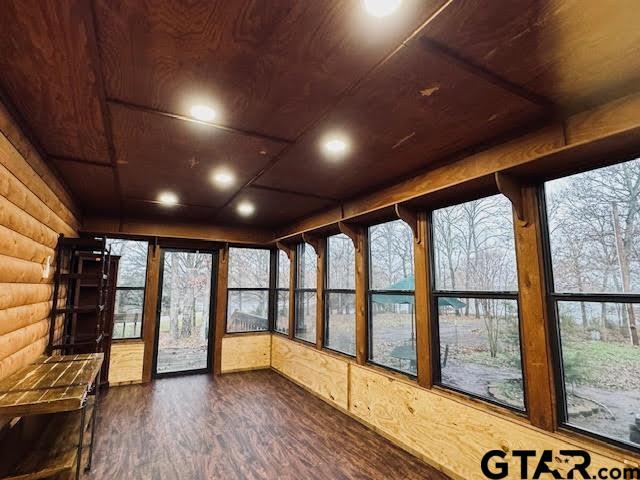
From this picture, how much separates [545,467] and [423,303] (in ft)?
4.54

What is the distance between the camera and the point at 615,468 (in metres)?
1.85

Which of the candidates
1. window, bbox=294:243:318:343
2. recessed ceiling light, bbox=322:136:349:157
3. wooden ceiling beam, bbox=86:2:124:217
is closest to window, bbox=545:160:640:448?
recessed ceiling light, bbox=322:136:349:157

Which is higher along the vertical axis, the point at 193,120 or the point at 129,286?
the point at 193,120

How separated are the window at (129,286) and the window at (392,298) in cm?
372

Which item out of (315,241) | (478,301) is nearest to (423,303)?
(478,301)

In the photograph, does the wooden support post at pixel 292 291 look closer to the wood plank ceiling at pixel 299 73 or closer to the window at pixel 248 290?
the window at pixel 248 290

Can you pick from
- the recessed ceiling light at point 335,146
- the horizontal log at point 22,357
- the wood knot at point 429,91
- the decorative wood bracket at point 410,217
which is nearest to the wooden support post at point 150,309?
the horizontal log at point 22,357

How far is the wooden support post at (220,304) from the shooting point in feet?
18.6

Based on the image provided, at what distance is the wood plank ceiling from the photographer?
1313mm

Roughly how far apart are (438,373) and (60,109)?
→ 340 centimetres

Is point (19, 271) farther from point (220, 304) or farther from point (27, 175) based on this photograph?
point (220, 304)

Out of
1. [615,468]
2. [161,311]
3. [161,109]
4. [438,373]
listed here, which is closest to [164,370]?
[161,311]

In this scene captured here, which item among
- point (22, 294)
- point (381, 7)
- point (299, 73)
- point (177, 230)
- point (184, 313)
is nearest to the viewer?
point (381, 7)

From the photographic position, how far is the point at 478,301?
9.02 feet
